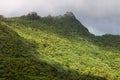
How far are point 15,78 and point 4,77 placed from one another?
17.9 feet

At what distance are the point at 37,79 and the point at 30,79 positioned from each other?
3.49m

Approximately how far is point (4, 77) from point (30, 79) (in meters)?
12.9

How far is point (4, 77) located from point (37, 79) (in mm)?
16405

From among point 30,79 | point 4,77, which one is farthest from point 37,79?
point 4,77

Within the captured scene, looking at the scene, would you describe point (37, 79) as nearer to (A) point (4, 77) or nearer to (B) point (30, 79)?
(B) point (30, 79)

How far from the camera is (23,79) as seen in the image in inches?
7800

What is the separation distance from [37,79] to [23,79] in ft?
22.9

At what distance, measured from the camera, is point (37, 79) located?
19862 cm

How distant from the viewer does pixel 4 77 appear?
197500 millimetres

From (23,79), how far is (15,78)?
4.03 m

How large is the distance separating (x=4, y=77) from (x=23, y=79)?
946cm

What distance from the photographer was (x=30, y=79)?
650 feet

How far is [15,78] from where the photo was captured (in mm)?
198250
